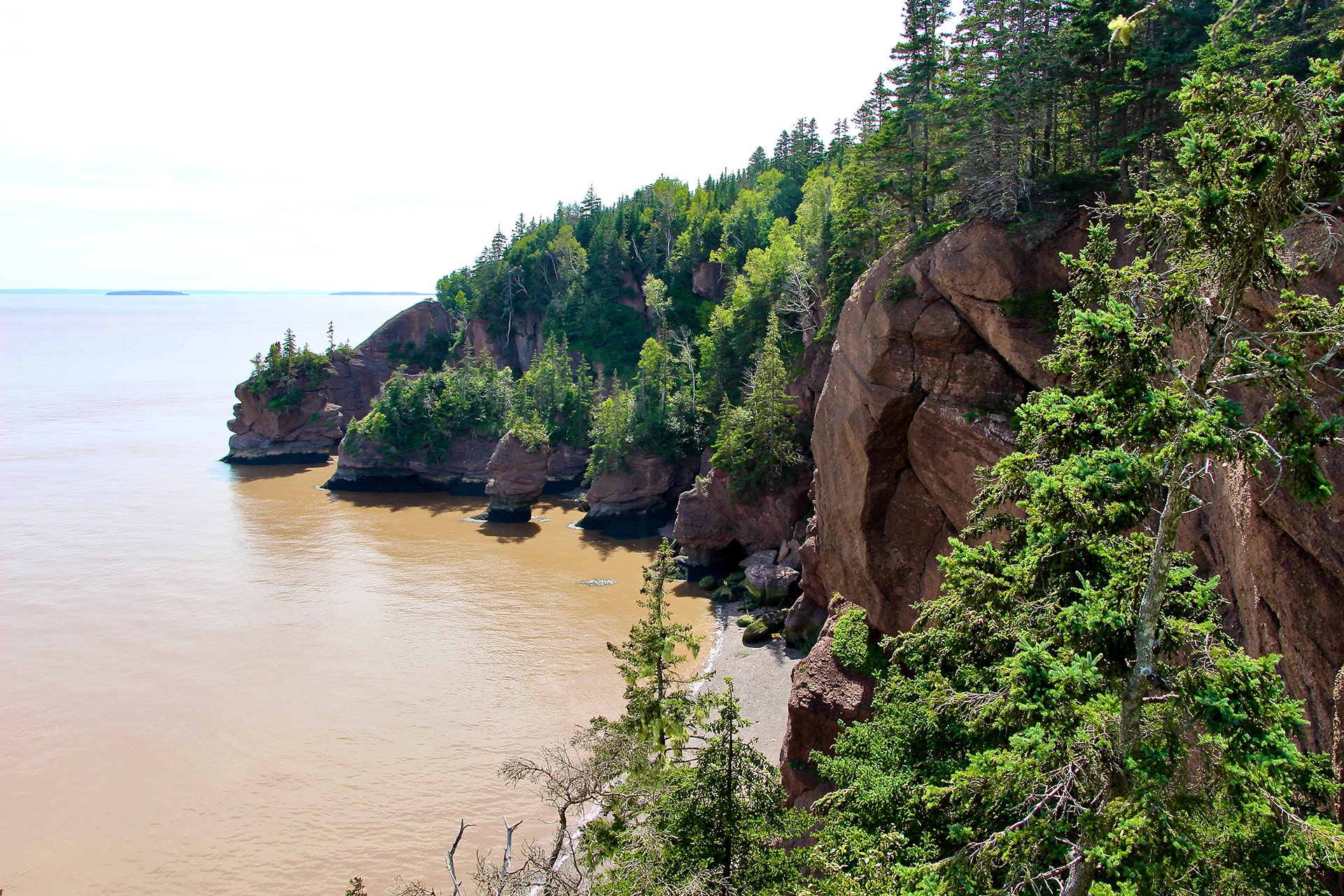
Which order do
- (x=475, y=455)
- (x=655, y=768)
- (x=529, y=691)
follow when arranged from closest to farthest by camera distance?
(x=655, y=768) → (x=529, y=691) → (x=475, y=455)

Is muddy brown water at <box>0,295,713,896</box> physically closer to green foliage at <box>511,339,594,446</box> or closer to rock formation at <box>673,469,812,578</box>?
rock formation at <box>673,469,812,578</box>

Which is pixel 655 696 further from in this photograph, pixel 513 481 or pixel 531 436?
pixel 531 436

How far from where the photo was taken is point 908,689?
578 inches

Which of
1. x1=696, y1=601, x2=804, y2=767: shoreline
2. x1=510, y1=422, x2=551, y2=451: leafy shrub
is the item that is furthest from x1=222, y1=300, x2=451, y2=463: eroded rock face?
x1=696, y1=601, x2=804, y2=767: shoreline

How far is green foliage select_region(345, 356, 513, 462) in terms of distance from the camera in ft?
196

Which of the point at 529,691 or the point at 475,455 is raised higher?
the point at 475,455

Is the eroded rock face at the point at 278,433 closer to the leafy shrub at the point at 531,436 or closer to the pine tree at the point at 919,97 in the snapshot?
the leafy shrub at the point at 531,436

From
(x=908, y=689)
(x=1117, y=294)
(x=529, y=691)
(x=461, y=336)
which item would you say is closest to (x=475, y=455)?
(x=461, y=336)

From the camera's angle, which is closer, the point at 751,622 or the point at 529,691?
the point at 529,691

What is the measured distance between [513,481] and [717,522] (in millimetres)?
17059

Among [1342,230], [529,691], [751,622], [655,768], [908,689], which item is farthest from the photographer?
[751,622]

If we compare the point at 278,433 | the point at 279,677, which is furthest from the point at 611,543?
the point at 278,433

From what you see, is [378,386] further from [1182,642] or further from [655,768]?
[1182,642]

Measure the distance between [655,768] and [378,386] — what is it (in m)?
72.8
